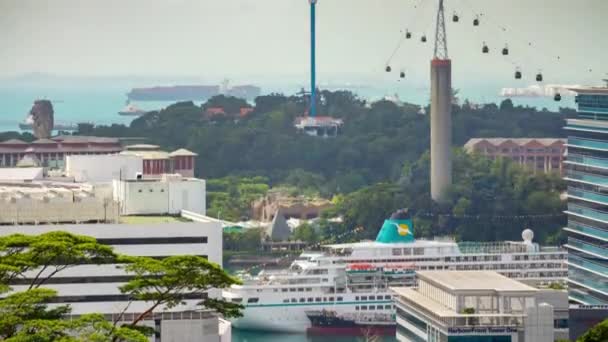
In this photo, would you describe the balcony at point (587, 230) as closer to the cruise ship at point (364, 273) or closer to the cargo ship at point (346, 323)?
the cruise ship at point (364, 273)

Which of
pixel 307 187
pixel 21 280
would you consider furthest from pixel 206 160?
pixel 21 280

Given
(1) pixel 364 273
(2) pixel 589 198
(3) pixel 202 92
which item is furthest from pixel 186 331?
(3) pixel 202 92

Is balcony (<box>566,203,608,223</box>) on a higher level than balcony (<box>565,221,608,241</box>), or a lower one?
higher

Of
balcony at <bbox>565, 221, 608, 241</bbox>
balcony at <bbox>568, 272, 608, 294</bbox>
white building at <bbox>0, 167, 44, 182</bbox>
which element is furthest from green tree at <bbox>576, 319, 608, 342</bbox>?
balcony at <bbox>565, 221, 608, 241</bbox>

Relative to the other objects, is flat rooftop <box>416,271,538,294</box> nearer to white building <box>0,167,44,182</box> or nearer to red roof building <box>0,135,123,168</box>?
white building <box>0,167,44,182</box>

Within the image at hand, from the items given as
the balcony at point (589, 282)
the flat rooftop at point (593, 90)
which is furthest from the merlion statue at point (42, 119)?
the flat rooftop at point (593, 90)
